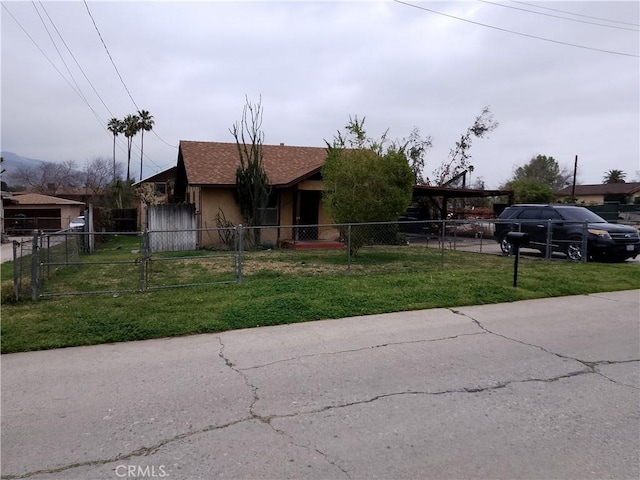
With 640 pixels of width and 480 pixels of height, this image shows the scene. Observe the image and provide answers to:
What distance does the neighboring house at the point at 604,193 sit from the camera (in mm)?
64250

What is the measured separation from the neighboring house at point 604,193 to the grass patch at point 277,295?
59.9 meters

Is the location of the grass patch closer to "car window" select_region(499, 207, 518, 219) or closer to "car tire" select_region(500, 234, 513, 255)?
"car tire" select_region(500, 234, 513, 255)

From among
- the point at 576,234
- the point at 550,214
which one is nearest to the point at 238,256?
the point at 576,234

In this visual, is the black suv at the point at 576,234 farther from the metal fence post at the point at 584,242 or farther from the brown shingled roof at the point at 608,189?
the brown shingled roof at the point at 608,189

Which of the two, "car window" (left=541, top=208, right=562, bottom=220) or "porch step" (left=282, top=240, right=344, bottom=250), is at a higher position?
"car window" (left=541, top=208, right=562, bottom=220)

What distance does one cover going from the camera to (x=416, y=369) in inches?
192

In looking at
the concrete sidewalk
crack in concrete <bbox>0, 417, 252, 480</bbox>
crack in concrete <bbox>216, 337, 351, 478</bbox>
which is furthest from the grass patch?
crack in concrete <bbox>0, 417, 252, 480</bbox>

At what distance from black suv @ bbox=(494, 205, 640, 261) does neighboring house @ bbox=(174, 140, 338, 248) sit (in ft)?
24.7

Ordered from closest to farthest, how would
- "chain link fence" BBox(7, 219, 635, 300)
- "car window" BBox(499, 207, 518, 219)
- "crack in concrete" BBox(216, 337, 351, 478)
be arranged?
"crack in concrete" BBox(216, 337, 351, 478), "chain link fence" BBox(7, 219, 635, 300), "car window" BBox(499, 207, 518, 219)

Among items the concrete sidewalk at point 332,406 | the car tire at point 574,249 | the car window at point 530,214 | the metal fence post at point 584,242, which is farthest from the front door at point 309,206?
the concrete sidewalk at point 332,406

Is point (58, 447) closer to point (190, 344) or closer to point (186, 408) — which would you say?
point (186, 408)

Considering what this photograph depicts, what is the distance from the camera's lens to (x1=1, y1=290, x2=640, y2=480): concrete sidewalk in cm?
312

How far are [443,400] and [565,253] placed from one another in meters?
11.6

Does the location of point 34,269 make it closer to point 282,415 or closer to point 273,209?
point 282,415
